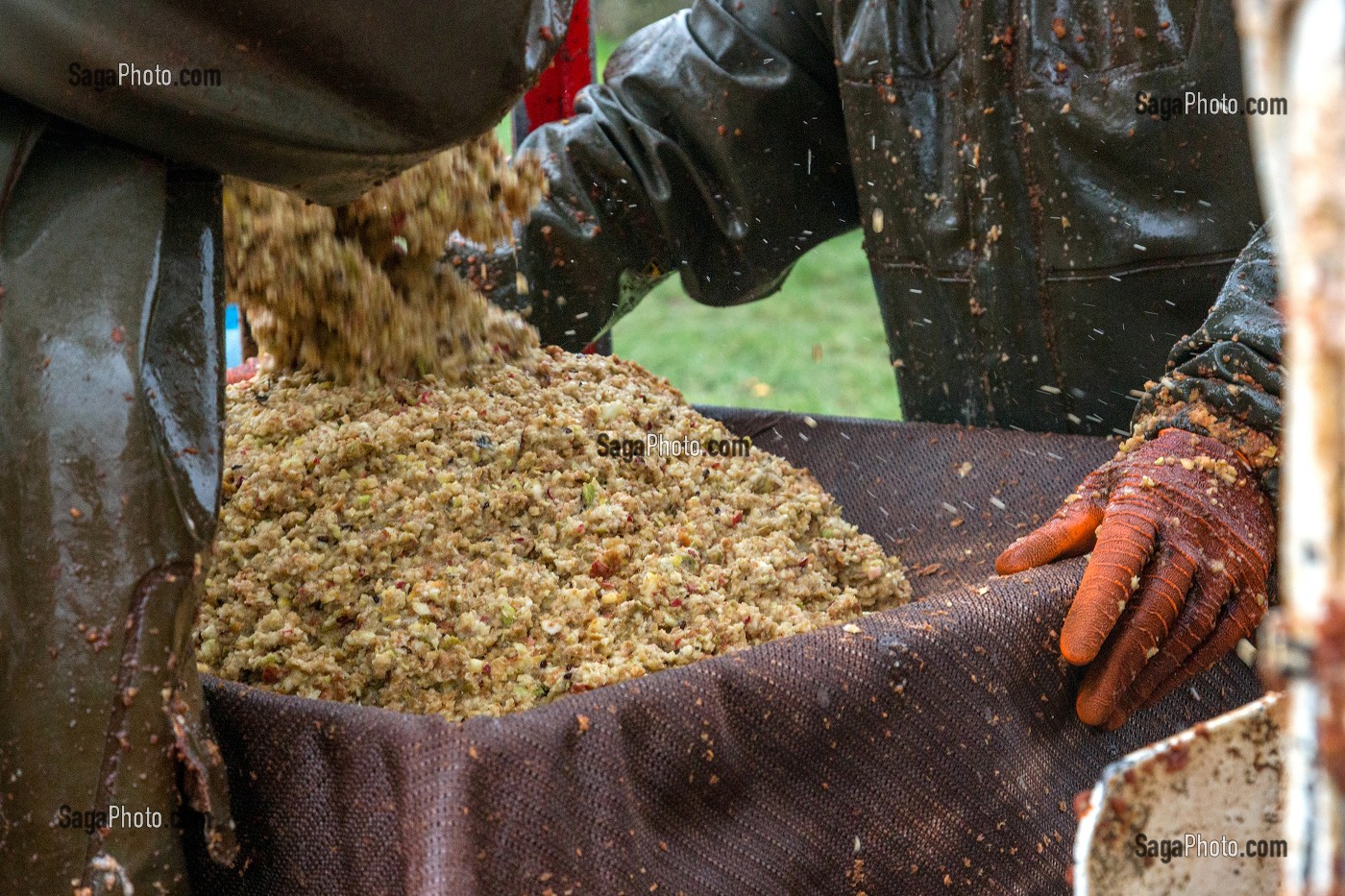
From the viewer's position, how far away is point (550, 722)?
2.46 ft

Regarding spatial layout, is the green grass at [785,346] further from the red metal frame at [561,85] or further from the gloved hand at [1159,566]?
the gloved hand at [1159,566]

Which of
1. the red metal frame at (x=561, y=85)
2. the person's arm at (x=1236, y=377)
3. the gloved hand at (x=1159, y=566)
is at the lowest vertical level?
the gloved hand at (x=1159, y=566)

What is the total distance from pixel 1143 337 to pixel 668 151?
68 cm

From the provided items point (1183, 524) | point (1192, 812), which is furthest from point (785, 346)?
point (1192, 812)

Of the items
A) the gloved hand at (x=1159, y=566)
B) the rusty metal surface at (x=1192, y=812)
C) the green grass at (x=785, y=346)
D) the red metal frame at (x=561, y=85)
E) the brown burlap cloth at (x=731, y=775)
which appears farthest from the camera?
the green grass at (x=785, y=346)

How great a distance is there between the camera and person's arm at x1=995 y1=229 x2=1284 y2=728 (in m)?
0.92

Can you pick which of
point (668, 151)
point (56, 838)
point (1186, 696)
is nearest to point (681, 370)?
point (668, 151)

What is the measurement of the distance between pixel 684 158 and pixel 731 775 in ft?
3.58

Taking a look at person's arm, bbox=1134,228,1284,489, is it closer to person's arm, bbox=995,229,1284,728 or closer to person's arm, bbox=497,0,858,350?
person's arm, bbox=995,229,1284,728

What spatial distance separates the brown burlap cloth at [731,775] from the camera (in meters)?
0.73

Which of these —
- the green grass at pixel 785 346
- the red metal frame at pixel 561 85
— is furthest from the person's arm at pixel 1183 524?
the green grass at pixel 785 346

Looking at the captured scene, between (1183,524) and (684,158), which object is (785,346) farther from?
(1183,524)

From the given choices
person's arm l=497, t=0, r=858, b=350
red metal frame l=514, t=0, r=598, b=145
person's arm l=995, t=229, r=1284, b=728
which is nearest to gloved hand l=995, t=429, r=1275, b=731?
person's arm l=995, t=229, r=1284, b=728

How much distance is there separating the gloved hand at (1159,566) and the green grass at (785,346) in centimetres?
287
